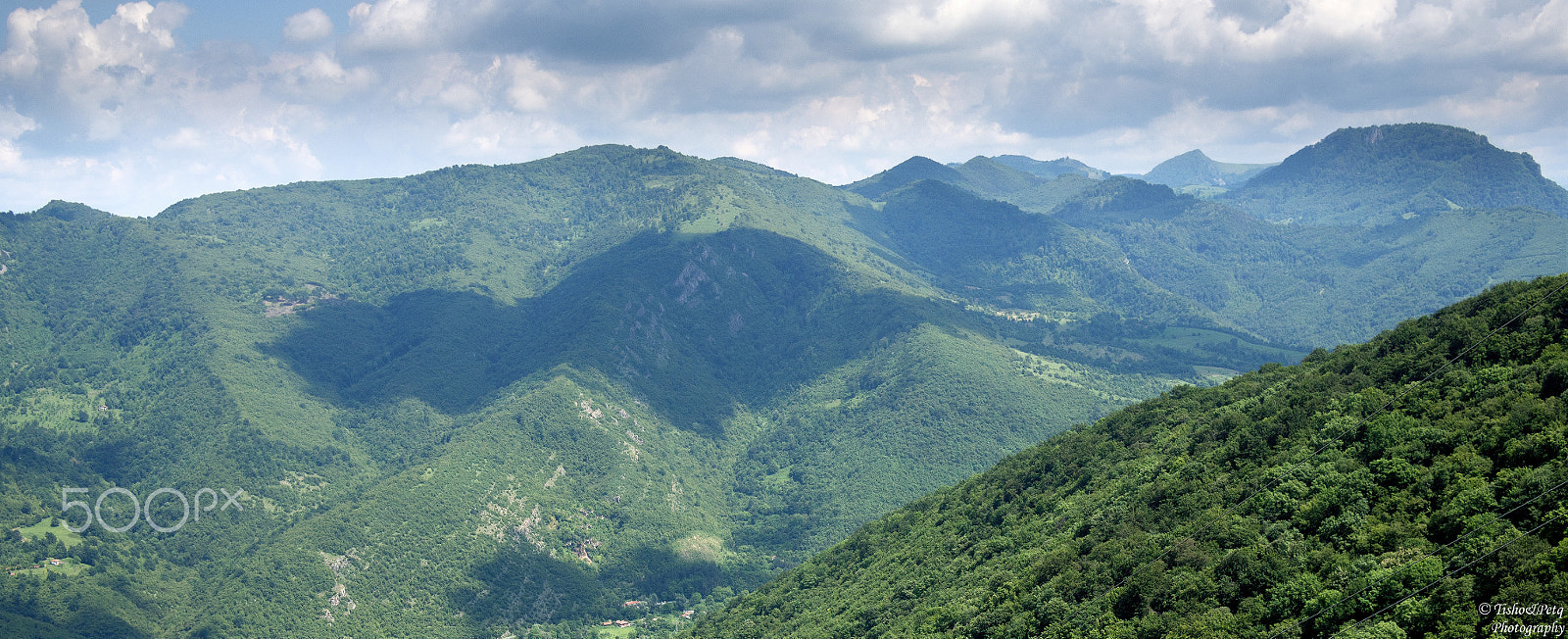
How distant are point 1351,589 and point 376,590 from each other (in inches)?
7783

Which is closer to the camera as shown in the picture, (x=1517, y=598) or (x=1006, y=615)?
(x=1517, y=598)

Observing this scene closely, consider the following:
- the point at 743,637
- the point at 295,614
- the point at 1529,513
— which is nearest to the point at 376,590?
the point at 295,614

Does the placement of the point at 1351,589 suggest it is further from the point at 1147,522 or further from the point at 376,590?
the point at 376,590

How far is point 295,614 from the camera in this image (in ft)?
621

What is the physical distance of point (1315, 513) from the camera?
60.7 meters

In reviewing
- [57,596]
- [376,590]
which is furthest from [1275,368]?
[57,596]

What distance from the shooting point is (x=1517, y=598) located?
41250 mm

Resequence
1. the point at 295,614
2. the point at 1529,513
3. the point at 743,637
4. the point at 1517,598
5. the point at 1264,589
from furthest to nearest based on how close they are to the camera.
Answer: the point at 295,614, the point at 743,637, the point at 1264,589, the point at 1529,513, the point at 1517,598

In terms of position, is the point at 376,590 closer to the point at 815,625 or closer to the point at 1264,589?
Result: the point at 815,625

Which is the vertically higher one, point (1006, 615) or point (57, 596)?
point (1006, 615)


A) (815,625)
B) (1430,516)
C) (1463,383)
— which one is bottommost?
(815,625)

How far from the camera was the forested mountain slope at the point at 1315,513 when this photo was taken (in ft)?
155

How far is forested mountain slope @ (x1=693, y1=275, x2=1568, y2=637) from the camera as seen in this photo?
47.3 m

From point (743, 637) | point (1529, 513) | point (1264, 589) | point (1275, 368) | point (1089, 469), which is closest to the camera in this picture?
point (1529, 513)
